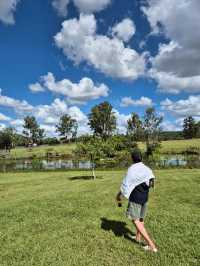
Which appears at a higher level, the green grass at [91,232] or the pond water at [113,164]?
the pond water at [113,164]

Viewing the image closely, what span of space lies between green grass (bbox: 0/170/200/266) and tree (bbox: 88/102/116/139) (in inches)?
2937

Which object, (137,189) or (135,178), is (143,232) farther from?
(135,178)

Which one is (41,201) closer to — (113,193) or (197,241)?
(113,193)

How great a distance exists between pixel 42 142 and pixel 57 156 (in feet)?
195

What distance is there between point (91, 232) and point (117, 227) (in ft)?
2.83

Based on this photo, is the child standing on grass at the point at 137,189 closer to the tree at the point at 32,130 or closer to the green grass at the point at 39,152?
the green grass at the point at 39,152

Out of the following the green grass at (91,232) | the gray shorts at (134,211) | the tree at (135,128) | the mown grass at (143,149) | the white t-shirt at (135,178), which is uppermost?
the tree at (135,128)

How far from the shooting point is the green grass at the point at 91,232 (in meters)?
6.39

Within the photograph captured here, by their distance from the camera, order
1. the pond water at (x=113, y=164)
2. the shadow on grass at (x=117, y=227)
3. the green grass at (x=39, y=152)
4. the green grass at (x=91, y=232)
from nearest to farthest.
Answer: the green grass at (x=91, y=232)
the shadow on grass at (x=117, y=227)
the pond water at (x=113, y=164)
the green grass at (x=39, y=152)

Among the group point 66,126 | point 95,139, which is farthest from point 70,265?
point 66,126

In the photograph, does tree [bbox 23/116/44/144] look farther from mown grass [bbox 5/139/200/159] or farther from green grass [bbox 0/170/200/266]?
green grass [bbox 0/170/200/266]

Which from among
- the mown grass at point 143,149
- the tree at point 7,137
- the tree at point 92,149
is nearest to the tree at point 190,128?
the mown grass at point 143,149

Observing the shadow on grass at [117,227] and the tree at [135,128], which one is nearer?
the shadow on grass at [117,227]

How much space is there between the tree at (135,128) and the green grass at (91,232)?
201ft
